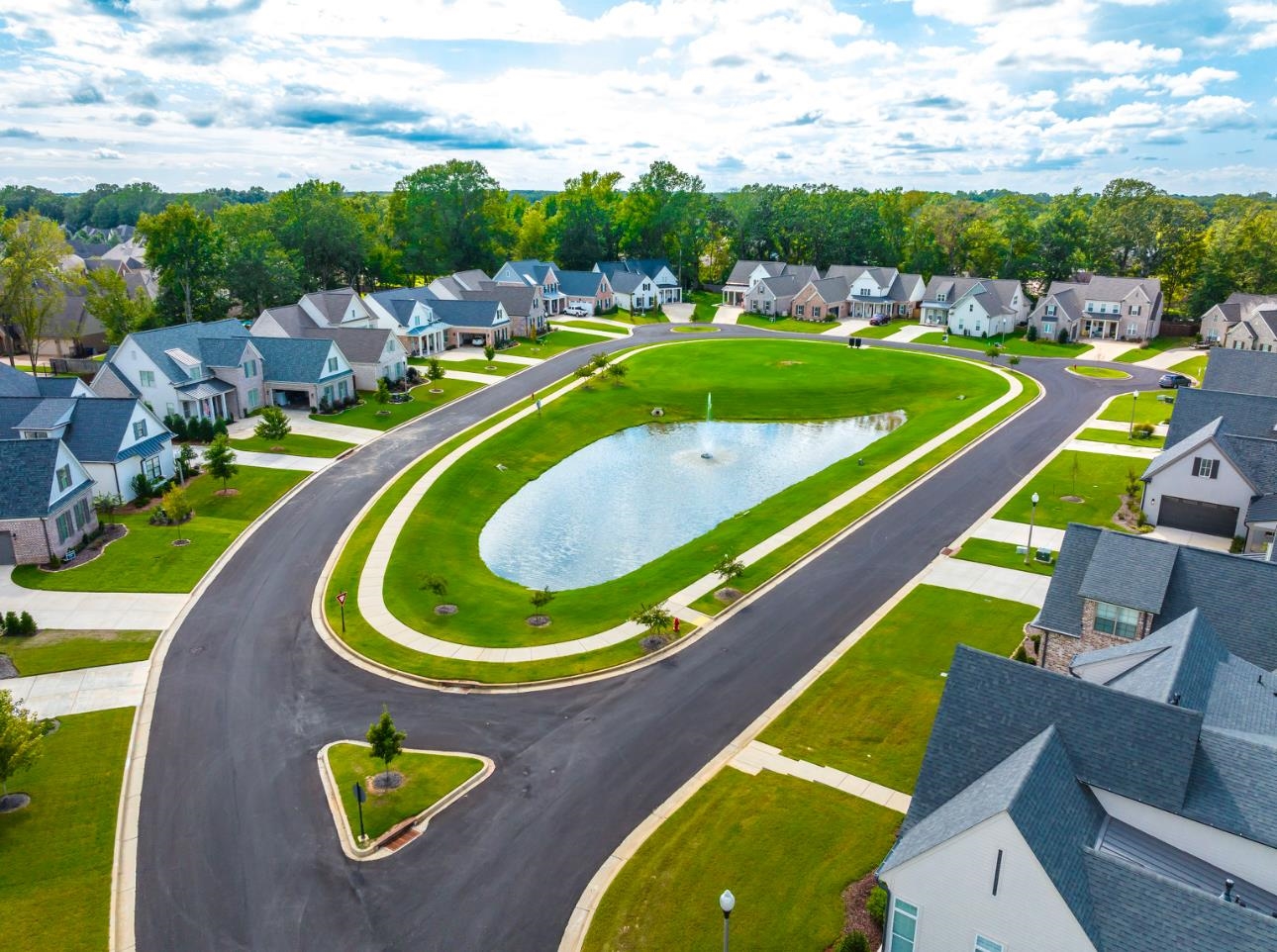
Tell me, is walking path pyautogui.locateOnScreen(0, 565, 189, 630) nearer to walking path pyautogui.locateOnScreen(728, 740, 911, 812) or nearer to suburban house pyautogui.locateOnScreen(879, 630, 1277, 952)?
walking path pyautogui.locateOnScreen(728, 740, 911, 812)

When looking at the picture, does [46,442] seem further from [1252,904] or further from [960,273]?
[960,273]

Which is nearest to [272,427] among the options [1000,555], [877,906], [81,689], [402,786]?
[81,689]

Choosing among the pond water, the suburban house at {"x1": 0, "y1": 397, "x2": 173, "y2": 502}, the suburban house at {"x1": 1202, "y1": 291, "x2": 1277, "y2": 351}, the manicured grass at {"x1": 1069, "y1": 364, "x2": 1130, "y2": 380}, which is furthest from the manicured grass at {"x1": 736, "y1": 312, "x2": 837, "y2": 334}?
the suburban house at {"x1": 0, "y1": 397, "x2": 173, "y2": 502}

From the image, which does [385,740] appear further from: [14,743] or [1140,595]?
[1140,595]

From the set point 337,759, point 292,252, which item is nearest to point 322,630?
point 337,759

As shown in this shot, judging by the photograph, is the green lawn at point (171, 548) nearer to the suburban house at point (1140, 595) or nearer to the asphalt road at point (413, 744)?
the asphalt road at point (413, 744)

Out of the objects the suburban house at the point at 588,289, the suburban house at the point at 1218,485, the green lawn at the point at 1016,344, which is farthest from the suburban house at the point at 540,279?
the suburban house at the point at 1218,485
